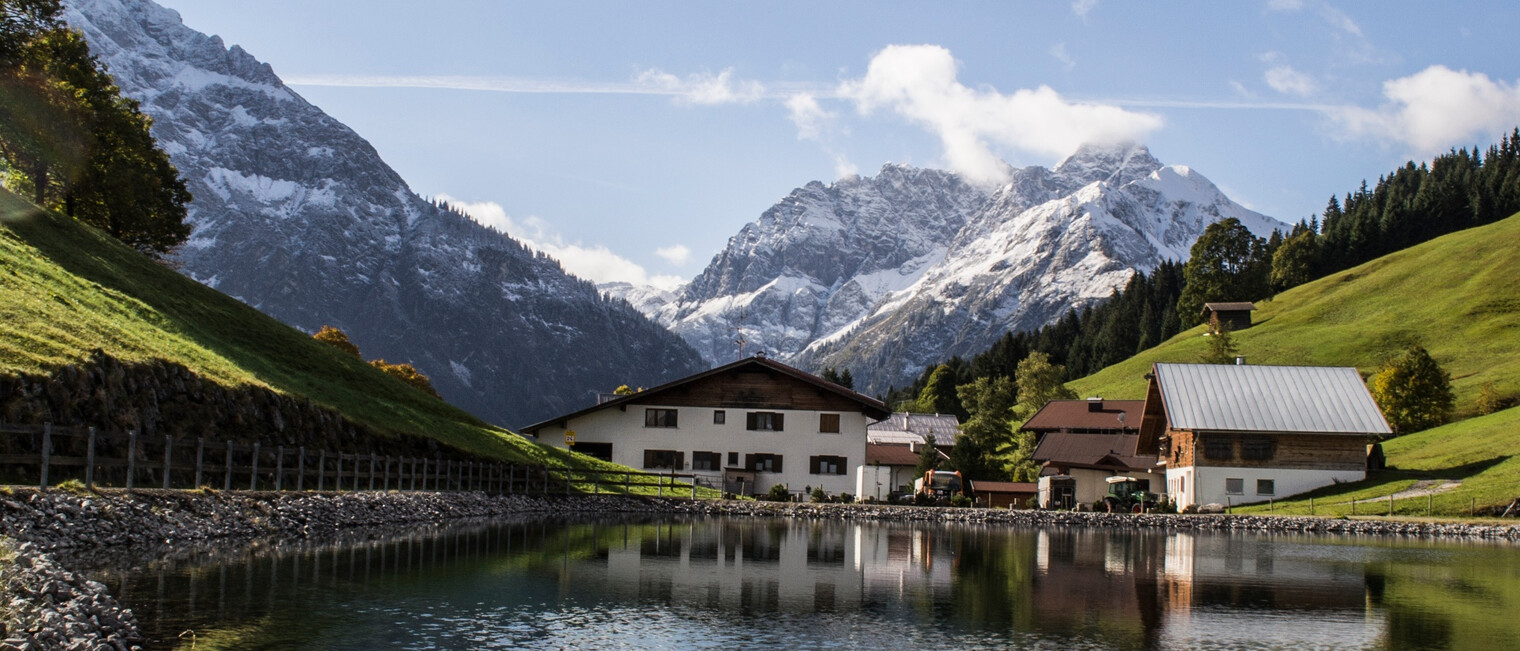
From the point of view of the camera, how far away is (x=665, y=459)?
76125mm

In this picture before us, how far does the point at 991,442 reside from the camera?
371 feet

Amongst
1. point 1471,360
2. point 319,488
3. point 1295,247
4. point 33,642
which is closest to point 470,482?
point 319,488

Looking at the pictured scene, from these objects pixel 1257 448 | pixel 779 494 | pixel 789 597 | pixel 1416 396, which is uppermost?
pixel 1416 396

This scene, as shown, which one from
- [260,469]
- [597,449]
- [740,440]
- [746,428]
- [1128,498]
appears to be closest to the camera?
[260,469]

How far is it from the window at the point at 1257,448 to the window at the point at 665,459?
32057mm

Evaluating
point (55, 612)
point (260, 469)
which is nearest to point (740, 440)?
point (260, 469)

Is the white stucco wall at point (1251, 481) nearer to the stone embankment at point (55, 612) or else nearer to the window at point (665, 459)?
the window at point (665, 459)

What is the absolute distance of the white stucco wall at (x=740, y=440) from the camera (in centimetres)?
7456

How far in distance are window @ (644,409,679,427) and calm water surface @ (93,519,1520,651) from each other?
3788cm

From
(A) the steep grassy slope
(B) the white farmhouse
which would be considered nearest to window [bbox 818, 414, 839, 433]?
(B) the white farmhouse

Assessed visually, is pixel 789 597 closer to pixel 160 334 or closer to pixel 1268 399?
pixel 160 334

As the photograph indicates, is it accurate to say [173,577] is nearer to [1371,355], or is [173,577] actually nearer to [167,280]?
[167,280]

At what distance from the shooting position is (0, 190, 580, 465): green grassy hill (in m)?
35.7

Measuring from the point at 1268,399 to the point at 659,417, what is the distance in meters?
35.6
